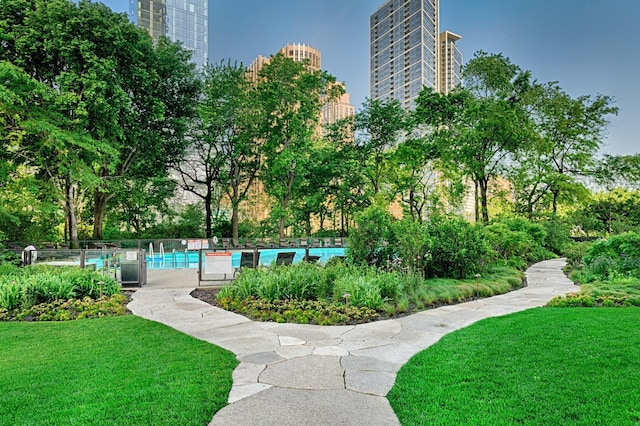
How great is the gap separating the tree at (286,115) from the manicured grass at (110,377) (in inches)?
722

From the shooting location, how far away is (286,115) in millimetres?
→ 23047

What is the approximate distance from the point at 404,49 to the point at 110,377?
54.9 m

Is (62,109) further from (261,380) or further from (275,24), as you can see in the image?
(275,24)

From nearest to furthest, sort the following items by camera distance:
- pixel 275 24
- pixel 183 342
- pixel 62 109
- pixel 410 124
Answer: pixel 183 342 < pixel 62 109 < pixel 410 124 < pixel 275 24

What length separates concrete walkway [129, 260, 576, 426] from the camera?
260 cm

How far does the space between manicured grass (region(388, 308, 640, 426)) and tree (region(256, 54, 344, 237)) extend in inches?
746

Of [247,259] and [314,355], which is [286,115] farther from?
[314,355]

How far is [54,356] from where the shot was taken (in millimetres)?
3820

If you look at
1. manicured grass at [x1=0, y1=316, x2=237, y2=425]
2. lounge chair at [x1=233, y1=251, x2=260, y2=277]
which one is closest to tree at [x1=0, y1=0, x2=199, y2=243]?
lounge chair at [x1=233, y1=251, x2=260, y2=277]

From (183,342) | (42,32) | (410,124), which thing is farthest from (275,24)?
(183,342)

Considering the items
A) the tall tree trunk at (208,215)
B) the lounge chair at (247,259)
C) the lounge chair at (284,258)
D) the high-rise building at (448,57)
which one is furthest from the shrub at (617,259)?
the high-rise building at (448,57)

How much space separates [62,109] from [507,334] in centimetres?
1731

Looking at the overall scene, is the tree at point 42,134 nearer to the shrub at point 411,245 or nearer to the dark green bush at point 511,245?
the shrub at point 411,245

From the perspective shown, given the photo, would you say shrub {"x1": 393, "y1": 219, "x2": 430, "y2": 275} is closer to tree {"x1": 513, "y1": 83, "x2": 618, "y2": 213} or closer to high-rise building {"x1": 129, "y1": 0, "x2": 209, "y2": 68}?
tree {"x1": 513, "y1": 83, "x2": 618, "y2": 213}
